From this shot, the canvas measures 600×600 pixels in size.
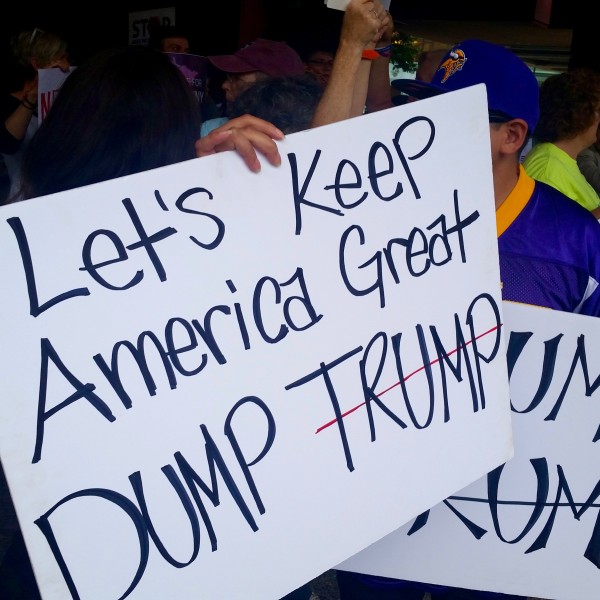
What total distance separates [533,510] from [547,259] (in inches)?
18.1

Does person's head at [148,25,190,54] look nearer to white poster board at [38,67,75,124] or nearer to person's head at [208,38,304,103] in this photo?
white poster board at [38,67,75,124]

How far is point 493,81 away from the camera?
1734 millimetres

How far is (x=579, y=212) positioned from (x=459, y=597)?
79cm

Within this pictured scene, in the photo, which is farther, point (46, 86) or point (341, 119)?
point (46, 86)

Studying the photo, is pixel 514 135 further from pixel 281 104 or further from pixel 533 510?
pixel 533 510

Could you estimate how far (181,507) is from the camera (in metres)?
1.20

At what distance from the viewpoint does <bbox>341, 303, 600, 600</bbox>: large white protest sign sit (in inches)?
63.6

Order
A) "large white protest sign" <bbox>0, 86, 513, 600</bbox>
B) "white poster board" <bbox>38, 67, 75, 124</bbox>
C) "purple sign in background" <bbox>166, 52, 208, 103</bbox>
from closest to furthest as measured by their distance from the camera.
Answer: "large white protest sign" <bbox>0, 86, 513, 600</bbox>, "white poster board" <bbox>38, 67, 75, 124</bbox>, "purple sign in background" <bbox>166, 52, 208, 103</bbox>

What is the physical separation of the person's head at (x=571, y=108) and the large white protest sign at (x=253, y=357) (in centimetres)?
150

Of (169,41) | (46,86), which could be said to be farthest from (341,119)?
(169,41)

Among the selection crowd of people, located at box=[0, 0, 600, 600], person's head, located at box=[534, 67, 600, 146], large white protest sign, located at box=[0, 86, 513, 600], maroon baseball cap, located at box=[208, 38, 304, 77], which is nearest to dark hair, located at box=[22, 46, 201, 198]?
crowd of people, located at box=[0, 0, 600, 600]

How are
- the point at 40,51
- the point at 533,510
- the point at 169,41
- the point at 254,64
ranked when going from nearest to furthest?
the point at 533,510
the point at 254,64
the point at 40,51
the point at 169,41

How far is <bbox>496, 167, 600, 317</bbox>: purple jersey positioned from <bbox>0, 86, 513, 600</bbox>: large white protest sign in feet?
0.58

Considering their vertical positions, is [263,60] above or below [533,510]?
above
